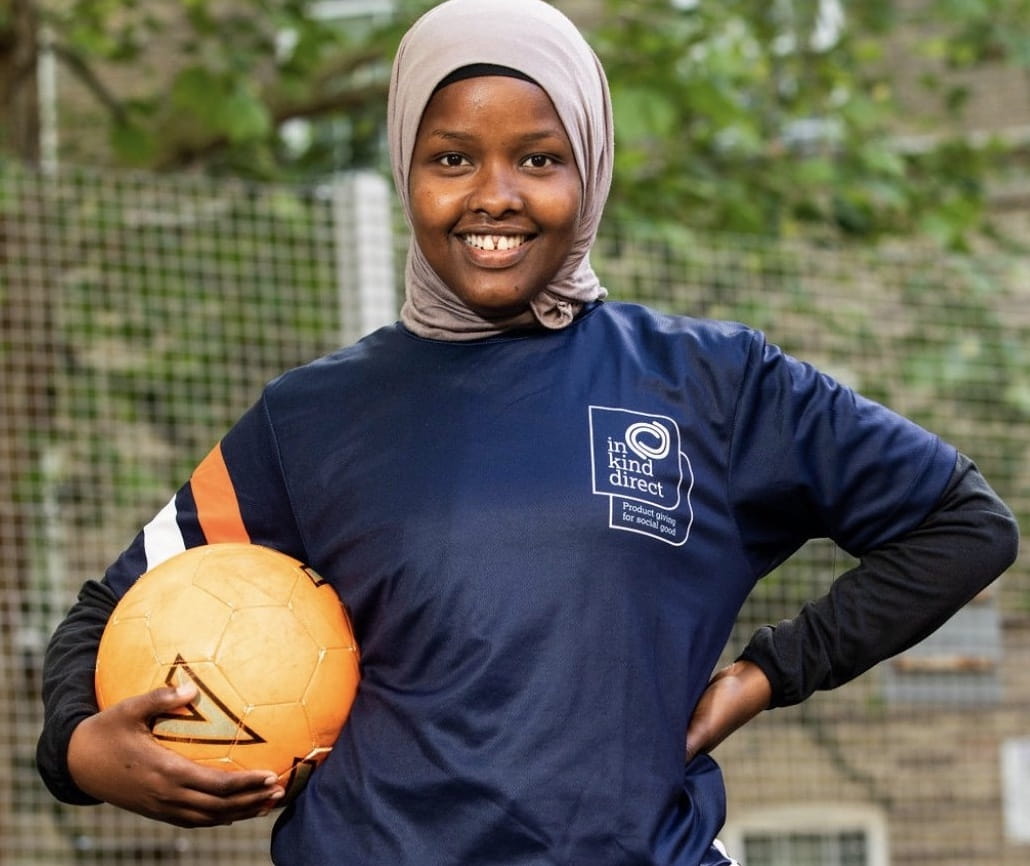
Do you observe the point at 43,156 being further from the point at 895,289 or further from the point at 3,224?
the point at 895,289

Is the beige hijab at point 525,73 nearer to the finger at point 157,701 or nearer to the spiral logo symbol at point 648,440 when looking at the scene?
the spiral logo symbol at point 648,440

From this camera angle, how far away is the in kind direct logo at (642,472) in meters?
2.27

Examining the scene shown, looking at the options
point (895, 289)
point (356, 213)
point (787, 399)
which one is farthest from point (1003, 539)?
point (895, 289)

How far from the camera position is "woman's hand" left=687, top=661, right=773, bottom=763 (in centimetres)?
232

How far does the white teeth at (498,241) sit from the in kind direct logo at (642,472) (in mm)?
236

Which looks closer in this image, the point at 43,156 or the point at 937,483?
the point at 937,483

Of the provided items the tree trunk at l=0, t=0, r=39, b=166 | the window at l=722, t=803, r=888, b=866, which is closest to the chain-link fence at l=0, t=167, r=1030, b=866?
the window at l=722, t=803, r=888, b=866

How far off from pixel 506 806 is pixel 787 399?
2.09 ft

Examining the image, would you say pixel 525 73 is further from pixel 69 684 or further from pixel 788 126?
pixel 788 126

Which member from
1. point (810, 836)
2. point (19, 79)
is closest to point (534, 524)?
point (19, 79)

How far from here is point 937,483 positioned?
2361 mm

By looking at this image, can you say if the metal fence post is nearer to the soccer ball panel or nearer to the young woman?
the young woman

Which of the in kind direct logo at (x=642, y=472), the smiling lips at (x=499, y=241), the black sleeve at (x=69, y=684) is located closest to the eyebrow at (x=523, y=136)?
the smiling lips at (x=499, y=241)

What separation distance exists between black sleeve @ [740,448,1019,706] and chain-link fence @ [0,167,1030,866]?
129 inches
